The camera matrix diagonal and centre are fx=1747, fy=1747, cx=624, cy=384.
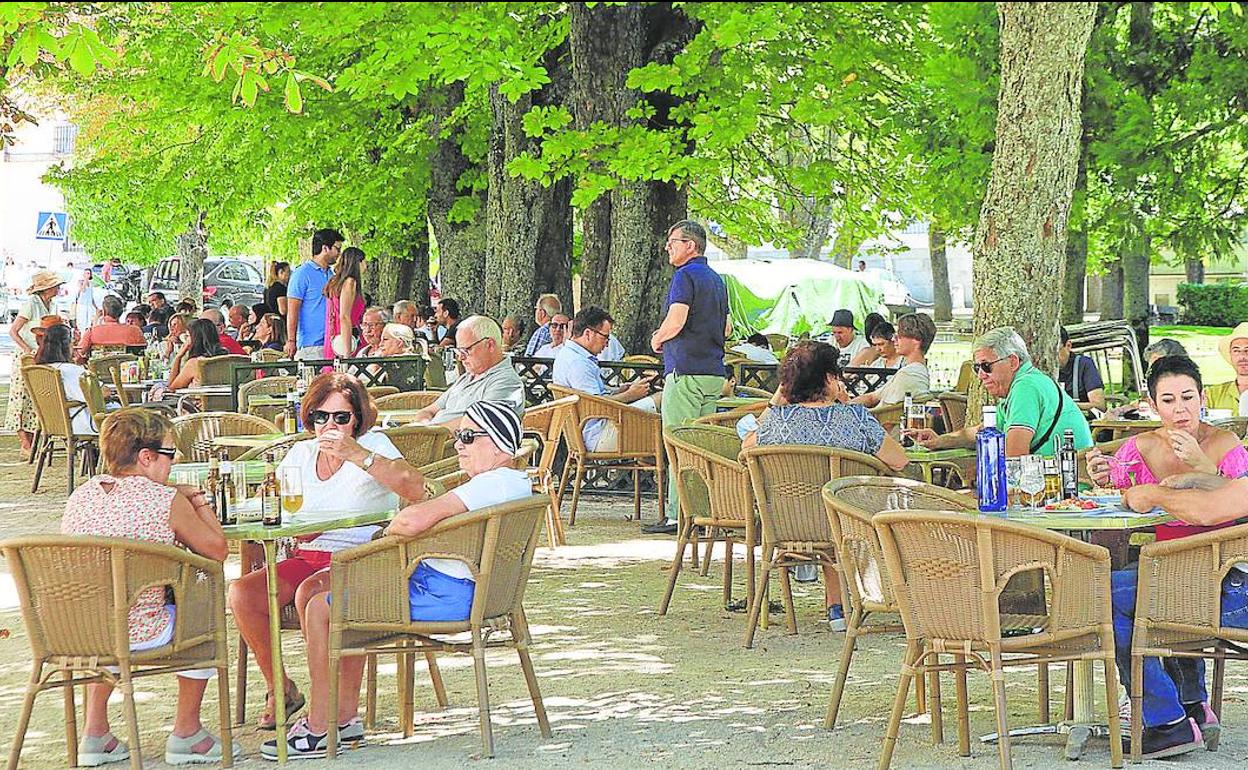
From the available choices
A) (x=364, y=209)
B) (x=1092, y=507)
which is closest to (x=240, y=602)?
(x=1092, y=507)

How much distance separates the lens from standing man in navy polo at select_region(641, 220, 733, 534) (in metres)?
10.4

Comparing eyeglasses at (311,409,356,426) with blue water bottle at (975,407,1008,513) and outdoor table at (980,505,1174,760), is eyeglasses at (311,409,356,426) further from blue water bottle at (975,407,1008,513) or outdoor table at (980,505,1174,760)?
outdoor table at (980,505,1174,760)

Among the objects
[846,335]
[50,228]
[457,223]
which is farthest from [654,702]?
[50,228]

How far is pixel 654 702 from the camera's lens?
671cm

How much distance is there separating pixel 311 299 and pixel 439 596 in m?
7.64

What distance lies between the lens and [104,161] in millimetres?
22812

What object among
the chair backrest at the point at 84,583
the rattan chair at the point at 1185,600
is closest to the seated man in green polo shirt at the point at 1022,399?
the rattan chair at the point at 1185,600

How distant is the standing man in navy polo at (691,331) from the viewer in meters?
10.4

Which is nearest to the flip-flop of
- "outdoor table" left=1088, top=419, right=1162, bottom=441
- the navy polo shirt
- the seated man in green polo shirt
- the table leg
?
the table leg

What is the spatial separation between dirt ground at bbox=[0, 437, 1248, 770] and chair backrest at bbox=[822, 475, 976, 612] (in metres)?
0.56

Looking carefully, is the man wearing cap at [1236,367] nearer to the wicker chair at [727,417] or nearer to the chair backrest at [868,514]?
the wicker chair at [727,417]

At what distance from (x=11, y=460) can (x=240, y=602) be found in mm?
11028

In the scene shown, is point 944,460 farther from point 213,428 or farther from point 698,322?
point 213,428

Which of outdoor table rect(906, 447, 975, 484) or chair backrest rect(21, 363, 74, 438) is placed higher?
chair backrest rect(21, 363, 74, 438)
